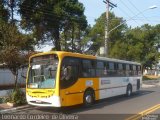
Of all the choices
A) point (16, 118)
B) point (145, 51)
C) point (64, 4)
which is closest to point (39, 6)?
point (64, 4)

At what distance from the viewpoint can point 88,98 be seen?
58.7 feet

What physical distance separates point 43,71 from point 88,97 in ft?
9.82

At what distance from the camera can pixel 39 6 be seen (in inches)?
1419

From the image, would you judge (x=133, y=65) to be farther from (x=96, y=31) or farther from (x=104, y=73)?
(x=96, y=31)

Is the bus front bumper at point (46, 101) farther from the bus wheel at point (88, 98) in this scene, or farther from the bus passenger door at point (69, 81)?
the bus wheel at point (88, 98)

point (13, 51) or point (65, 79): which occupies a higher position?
point (13, 51)

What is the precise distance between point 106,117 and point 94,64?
5129mm

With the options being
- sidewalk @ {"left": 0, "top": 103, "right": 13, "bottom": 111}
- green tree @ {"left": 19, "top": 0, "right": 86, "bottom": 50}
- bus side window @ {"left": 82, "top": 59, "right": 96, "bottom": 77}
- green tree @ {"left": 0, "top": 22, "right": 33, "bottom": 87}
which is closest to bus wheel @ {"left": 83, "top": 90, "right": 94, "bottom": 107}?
bus side window @ {"left": 82, "top": 59, "right": 96, "bottom": 77}

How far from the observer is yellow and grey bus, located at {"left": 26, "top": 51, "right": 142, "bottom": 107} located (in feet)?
51.3

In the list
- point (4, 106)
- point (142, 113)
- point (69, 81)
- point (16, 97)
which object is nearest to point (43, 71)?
point (69, 81)

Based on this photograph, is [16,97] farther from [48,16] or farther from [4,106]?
[48,16]

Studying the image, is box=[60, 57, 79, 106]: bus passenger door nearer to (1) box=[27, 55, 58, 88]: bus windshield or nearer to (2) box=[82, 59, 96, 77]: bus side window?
(1) box=[27, 55, 58, 88]: bus windshield

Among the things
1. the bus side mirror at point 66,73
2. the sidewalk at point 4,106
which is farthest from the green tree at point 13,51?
the bus side mirror at point 66,73

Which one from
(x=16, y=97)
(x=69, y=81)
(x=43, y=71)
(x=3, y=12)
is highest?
(x=3, y=12)
